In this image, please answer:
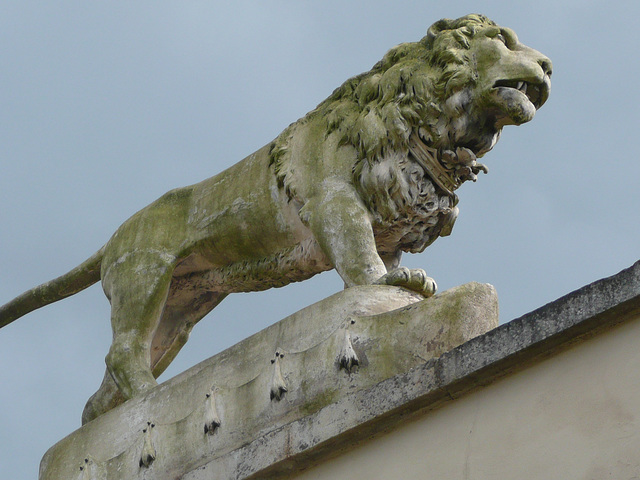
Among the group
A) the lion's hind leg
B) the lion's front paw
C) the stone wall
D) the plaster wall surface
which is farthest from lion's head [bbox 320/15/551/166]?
the plaster wall surface

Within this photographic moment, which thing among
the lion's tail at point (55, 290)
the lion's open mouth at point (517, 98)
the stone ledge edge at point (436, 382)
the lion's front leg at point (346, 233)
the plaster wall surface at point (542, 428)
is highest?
the lion's tail at point (55, 290)

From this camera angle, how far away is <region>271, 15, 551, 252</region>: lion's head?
8.16 metres

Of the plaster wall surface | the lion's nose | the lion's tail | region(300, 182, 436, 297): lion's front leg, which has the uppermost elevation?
the lion's tail

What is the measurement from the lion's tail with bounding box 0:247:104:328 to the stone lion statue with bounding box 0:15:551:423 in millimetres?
408

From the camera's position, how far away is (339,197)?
8195 mm

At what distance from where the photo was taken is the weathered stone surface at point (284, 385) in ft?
22.6

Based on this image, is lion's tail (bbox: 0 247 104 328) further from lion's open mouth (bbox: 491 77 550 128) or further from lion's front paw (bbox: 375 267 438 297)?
lion's open mouth (bbox: 491 77 550 128)

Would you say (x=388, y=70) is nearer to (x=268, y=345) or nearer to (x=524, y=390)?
(x=268, y=345)

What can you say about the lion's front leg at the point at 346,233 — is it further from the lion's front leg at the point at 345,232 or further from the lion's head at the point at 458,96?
the lion's head at the point at 458,96

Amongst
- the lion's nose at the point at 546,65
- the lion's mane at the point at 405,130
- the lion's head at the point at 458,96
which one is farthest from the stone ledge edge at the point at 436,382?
the lion's nose at the point at 546,65

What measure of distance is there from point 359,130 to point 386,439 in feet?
8.12

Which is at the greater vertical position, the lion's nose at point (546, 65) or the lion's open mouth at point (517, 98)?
the lion's nose at point (546, 65)

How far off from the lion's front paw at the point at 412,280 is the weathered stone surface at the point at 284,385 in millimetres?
48

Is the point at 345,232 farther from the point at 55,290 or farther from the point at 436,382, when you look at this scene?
the point at 55,290
